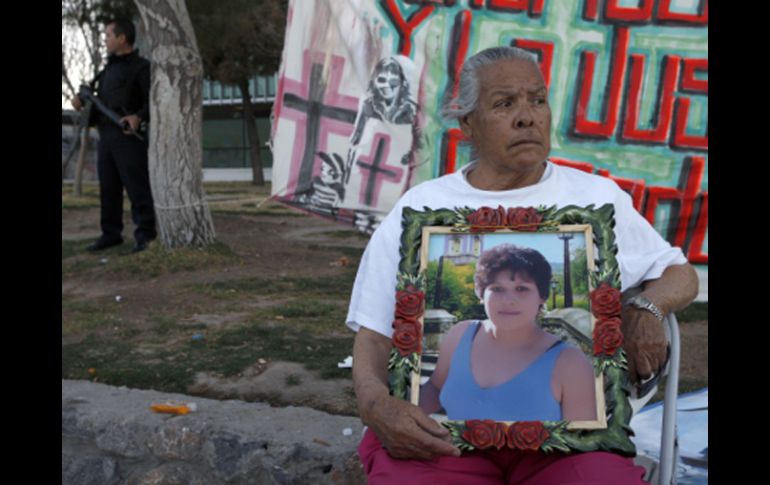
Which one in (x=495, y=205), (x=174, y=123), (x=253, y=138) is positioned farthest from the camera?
(x=253, y=138)

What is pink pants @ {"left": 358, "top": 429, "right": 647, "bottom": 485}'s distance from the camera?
1797 mm

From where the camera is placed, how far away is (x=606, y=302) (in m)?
1.89

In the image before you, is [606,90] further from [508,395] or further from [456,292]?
[508,395]

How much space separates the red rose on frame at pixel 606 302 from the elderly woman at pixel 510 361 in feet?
0.33

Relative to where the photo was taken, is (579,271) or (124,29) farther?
(124,29)

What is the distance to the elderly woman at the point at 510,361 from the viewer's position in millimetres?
1845

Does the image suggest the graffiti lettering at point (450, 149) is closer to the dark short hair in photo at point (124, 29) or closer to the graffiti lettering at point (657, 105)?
the graffiti lettering at point (657, 105)

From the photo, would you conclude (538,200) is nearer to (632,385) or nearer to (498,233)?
(498,233)

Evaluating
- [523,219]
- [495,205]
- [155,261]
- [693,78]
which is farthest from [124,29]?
[523,219]

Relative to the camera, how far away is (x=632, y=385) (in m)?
1.97

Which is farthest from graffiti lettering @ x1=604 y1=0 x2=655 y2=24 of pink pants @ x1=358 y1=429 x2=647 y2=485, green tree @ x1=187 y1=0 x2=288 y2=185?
green tree @ x1=187 y1=0 x2=288 y2=185

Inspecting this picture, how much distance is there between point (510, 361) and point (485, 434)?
0.56 ft

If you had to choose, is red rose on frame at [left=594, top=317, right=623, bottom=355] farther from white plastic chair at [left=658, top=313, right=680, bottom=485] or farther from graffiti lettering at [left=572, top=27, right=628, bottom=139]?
graffiti lettering at [left=572, top=27, right=628, bottom=139]

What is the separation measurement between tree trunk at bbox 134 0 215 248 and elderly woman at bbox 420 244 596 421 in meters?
5.19
